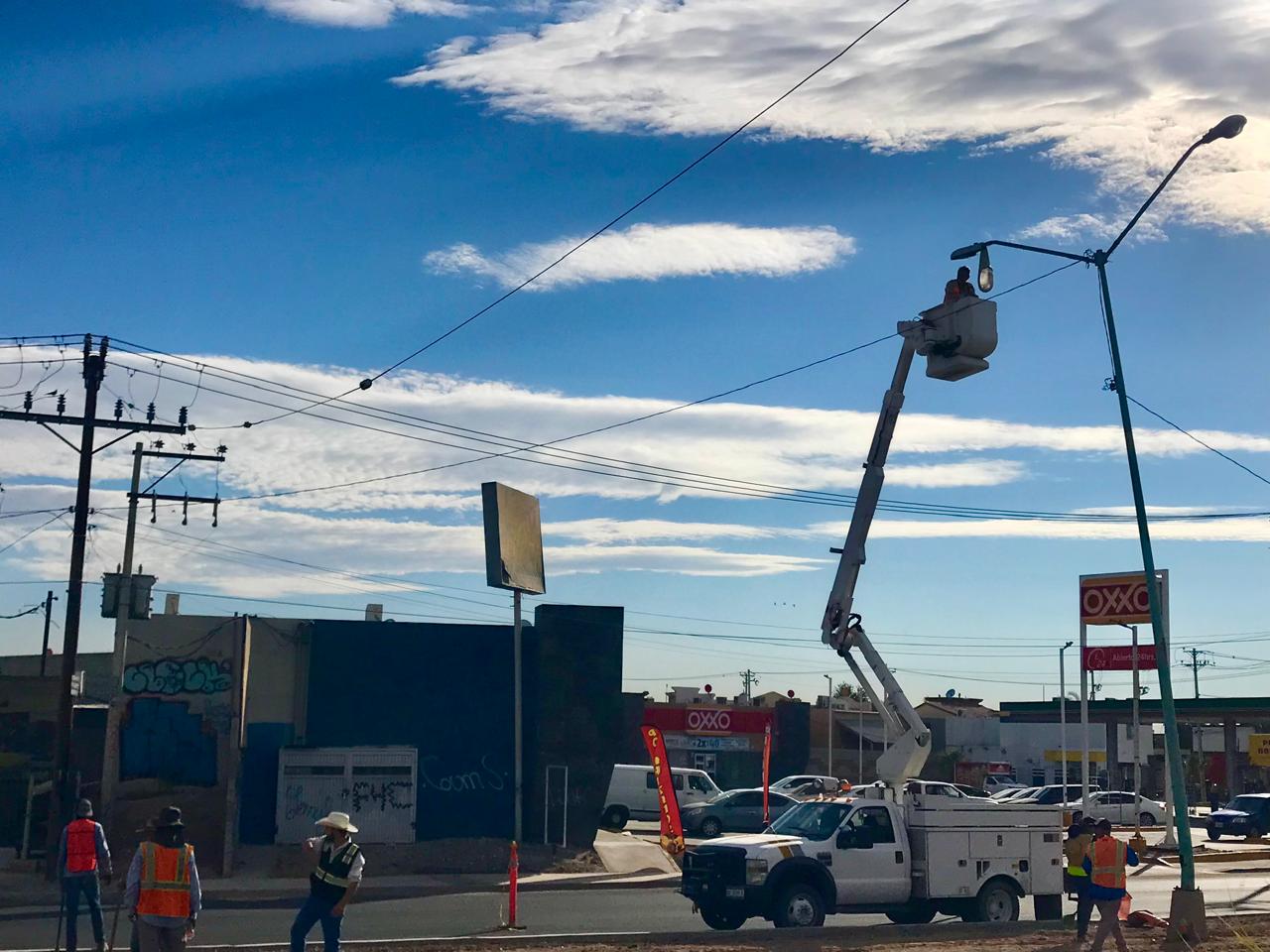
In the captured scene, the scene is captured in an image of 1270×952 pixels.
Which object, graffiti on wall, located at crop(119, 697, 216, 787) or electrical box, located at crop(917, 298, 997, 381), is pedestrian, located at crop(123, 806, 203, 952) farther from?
graffiti on wall, located at crop(119, 697, 216, 787)

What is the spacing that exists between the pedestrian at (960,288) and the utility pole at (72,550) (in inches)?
695

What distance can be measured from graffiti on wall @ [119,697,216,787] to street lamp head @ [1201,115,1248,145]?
21.3 meters

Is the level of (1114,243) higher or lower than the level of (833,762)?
higher

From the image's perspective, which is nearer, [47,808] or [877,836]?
[877,836]

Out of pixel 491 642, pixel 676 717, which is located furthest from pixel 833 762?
pixel 491 642

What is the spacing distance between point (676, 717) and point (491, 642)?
30.6 meters

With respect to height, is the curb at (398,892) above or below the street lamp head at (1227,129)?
below

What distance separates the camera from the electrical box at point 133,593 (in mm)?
28359

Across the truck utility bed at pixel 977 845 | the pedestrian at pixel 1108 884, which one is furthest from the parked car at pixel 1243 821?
the pedestrian at pixel 1108 884

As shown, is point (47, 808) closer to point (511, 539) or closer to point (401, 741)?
point (401, 741)

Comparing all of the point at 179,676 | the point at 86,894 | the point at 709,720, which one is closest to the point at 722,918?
the point at 86,894

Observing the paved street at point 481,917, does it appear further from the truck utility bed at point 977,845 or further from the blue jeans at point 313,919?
the blue jeans at point 313,919

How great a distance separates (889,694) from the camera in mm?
20922

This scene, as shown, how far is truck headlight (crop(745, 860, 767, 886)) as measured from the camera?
18.3 meters
